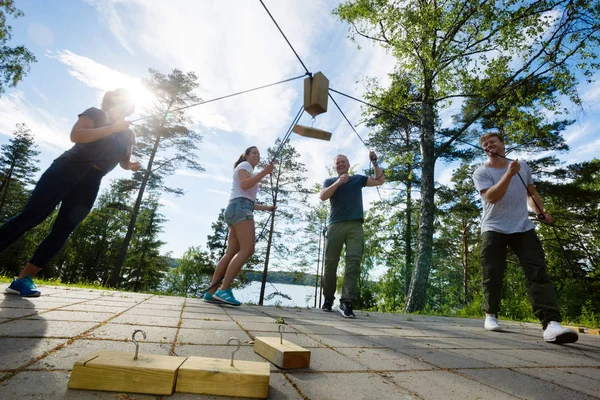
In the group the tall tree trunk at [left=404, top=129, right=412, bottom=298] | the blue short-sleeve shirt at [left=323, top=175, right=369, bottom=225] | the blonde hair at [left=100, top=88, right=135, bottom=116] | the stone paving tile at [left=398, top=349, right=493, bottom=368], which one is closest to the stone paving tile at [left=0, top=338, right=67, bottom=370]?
the stone paving tile at [left=398, top=349, right=493, bottom=368]

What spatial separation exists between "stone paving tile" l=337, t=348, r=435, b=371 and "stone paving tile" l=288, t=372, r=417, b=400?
211 mm

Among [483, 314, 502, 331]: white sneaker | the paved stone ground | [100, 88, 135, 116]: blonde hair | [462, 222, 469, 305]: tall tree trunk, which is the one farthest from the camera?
[462, 222, 469, 305]: tall tree trunk

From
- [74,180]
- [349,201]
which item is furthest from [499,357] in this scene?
[74,180]

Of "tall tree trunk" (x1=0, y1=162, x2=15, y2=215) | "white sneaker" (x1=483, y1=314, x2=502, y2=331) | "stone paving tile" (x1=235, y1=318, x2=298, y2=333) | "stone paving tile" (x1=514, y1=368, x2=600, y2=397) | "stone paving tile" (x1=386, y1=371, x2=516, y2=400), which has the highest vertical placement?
"tall tree trunk" (x1=0, y1=162, x2=15, y2=215)

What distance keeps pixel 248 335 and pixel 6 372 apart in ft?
4.24

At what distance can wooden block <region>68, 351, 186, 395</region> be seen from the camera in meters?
0.94

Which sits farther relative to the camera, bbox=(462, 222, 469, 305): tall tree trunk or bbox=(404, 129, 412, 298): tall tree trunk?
bbox=(462, 222, 469, 305): tall tree trunk

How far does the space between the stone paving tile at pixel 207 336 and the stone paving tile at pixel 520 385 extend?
4.45 ft

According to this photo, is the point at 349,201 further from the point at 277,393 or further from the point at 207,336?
the point at 277,393

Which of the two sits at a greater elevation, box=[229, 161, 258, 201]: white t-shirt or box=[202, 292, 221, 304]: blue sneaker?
box=[229, 161, 258, 201]: white t-shirt

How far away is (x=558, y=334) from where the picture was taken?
271 centimetres

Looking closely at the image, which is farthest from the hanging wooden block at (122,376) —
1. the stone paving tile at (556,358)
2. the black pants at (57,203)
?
the stone paving tile at (556,358)

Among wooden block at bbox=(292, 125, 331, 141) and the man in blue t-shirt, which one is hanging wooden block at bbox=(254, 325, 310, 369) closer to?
wooden block at bbox=(292, 125, 331, 141)

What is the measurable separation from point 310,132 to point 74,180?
2.29m
